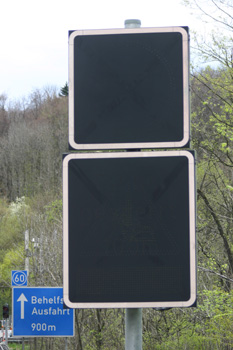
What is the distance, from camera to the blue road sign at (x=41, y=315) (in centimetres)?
1561

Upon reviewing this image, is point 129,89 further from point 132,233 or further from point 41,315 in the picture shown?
point 41,315

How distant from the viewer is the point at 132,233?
3.09 metres

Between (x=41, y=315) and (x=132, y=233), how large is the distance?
12976 millimetres

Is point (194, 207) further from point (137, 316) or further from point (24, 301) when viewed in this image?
point (24, 301)

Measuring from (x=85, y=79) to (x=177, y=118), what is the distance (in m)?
0.39

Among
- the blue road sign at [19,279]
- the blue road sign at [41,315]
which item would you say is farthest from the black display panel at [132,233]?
the blue road sign at [19,279]

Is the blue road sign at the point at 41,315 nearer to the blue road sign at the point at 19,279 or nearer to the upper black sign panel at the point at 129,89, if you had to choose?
the blue road sign at the point at 19,279

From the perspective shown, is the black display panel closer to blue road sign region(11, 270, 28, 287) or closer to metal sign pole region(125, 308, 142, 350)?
metal sign pole region(125, 308, 142, 350)

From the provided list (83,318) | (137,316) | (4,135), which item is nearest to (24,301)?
(83,318)

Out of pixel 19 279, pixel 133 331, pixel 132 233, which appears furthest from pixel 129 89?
pixel 19 279

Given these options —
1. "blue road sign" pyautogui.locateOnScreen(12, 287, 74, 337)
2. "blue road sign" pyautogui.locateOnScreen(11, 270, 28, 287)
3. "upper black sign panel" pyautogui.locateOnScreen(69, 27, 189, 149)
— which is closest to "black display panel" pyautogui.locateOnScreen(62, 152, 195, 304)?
"upper black sign panel" pyautogui.locateOnScreen(69, 27, 189, 149)

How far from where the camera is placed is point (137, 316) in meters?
3.16

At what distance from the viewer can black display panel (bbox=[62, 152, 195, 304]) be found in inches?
121

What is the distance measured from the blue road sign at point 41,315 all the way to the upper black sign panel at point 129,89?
12534 mm
